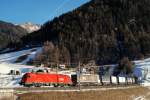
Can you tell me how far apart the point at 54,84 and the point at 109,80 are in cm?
3424

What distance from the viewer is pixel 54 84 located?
247ft

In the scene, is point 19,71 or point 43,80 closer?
point 43,80

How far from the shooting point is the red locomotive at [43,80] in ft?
230

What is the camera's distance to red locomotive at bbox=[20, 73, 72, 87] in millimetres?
70000

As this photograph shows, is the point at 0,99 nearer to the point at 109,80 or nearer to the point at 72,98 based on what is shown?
the point at 72,98

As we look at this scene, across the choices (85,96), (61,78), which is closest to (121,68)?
(61,78)

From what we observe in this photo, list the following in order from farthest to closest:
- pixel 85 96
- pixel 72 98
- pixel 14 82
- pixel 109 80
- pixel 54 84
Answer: pixel 109 80 → pixel 14 82 → pixel 54 84 → pixel 85 96 → pixel 72 98

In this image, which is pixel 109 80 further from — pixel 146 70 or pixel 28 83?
pixel 146 70

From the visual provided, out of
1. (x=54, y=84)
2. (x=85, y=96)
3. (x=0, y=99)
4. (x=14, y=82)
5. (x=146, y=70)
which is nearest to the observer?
(x=0, y=99)

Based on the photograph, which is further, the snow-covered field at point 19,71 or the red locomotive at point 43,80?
the snow-covered field at point 19,71

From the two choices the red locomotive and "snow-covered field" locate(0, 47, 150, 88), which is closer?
the red locomotive

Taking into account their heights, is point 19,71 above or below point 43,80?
above

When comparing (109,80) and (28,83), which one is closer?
(28,83)

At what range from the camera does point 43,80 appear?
7244cm
